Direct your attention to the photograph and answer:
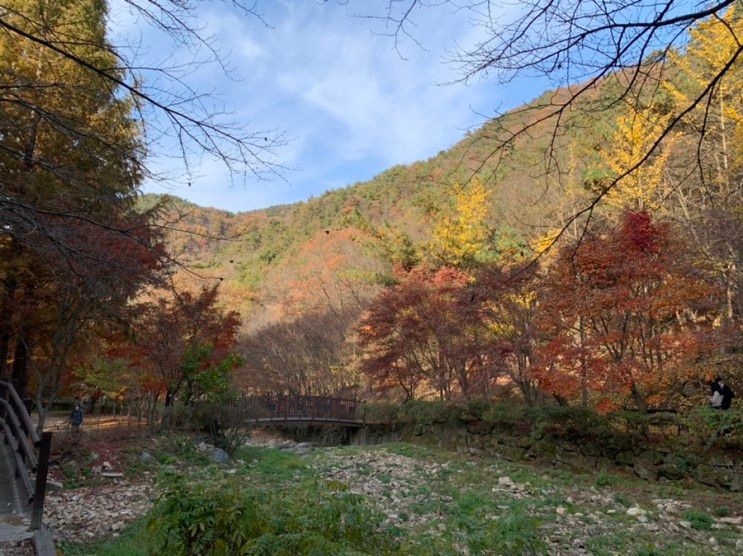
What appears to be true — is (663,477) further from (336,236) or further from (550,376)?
(336,236)

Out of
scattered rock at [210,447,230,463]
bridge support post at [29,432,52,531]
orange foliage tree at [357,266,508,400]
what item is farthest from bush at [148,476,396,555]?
orange foliage tree at [357,266,508,400]

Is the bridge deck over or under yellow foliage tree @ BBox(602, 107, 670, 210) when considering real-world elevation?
under

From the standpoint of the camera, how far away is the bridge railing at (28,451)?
4.34 metres

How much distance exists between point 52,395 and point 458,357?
31.3 feet

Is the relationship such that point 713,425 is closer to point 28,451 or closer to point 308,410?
point 28,451

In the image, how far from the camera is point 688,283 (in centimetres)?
855

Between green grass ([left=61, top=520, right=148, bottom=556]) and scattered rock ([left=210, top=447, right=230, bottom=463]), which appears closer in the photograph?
green grass ([left=61, top=520, right=148, bottom=556])

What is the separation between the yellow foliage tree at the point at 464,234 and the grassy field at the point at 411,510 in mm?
9275

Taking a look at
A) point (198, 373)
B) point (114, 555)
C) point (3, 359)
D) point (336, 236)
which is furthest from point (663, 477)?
point (336, 236)

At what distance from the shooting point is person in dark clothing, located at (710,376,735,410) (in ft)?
27.3

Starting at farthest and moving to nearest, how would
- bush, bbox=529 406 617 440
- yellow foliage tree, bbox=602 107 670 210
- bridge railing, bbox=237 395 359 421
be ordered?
1. bridge railing, bbox=237 395 359 421
2. yellow foliage tree, bbox=602 107 670 210
3. bush, bbox=529 406 617 440

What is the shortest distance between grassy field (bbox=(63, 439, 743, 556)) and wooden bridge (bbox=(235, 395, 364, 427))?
4848mm

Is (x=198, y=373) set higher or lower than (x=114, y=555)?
higher

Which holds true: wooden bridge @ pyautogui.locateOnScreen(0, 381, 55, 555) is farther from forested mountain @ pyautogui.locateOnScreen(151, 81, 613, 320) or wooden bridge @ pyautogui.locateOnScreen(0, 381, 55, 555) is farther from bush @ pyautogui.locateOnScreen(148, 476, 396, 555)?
forested mountain @ pyautogui.locateOnScreen(151, 81, 613, 320)
